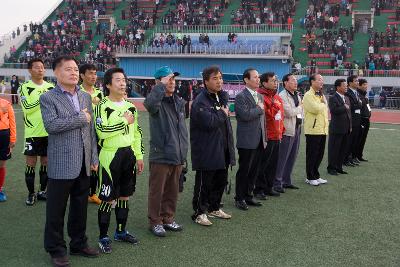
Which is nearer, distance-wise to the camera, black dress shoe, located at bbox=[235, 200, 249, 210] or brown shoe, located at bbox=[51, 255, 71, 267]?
brown shoe, located at bbox=[51, 255, 71, 267]

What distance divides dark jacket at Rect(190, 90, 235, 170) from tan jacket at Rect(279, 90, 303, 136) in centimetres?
188

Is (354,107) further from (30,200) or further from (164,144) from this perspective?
(30,200)

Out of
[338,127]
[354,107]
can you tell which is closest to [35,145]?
[338,127]

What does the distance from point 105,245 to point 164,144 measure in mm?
1193

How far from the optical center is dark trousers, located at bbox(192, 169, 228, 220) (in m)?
5.57

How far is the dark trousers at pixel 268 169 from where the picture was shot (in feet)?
21.7

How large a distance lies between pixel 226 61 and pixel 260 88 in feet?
77.2

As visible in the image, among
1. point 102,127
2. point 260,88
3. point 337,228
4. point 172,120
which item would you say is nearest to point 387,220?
point 337,228

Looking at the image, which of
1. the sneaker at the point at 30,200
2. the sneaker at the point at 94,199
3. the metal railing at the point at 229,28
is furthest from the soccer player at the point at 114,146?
the metal railing at the point at 229,28

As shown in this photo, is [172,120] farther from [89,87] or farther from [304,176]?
[304,176]

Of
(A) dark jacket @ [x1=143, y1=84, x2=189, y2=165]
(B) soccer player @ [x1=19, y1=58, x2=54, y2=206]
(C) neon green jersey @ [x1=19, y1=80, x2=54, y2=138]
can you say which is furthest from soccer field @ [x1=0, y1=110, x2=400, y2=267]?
(C) neon green jersey @ [x1=19, y1=80, x2=54, y2=138]

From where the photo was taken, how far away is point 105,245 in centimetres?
462

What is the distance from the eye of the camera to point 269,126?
655 cm

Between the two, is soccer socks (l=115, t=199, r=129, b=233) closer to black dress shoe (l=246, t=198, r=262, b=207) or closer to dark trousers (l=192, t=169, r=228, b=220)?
dark trousers (l=192, t=169, r=228, b=220)
